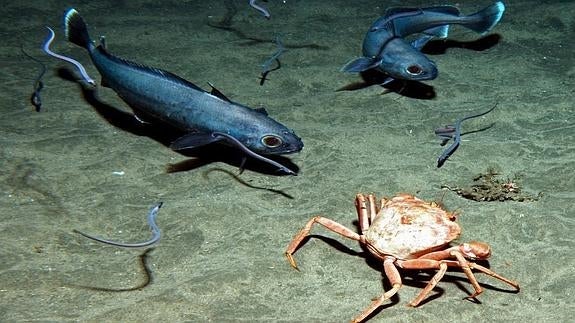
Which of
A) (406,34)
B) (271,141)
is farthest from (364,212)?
(406,34)

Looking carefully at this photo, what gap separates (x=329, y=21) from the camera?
26.5 feet

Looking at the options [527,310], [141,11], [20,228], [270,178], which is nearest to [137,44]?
[141,11]

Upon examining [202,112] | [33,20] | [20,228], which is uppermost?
[202,112]

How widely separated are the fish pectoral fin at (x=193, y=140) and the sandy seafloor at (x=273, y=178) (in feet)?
1.08

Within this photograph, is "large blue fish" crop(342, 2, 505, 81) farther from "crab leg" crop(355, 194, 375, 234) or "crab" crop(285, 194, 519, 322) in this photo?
"crab" crop(285, 194, 519, 322)

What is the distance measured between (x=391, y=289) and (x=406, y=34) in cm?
400

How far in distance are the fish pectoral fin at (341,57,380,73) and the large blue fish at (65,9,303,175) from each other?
138 cm

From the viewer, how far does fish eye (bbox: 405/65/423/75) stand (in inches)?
233

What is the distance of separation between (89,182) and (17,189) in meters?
0.51

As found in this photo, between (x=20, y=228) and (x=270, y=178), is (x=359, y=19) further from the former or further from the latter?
(x=20, y=228)

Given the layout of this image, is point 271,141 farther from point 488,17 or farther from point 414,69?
point 488,17

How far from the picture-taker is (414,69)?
19.5 feet

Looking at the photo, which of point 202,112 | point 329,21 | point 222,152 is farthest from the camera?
point 329,21

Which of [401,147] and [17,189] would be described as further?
[401,147]
